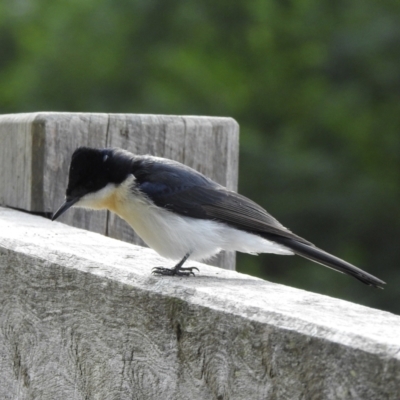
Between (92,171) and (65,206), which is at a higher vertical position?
(92,171)

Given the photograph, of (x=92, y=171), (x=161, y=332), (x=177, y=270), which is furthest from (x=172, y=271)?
(x=92, y=171)

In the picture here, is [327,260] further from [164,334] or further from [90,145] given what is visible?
[164,334]

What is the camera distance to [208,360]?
2027 millimetres

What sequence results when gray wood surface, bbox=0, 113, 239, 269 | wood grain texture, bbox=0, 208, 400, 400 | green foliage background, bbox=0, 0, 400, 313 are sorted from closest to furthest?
1. wood grain texture, bbox=0, 208, 400, 400
2. gray wood surface, bbox=0, 113, 239, 269
3. green foliage background, bbox=0, 0, 400, 313

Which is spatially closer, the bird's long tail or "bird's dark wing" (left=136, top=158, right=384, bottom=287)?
the bird's long tail

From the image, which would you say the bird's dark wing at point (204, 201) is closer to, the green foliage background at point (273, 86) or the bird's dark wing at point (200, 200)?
the bird's dark wing at point (200, 200)

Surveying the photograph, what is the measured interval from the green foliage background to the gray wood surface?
8.36 metres

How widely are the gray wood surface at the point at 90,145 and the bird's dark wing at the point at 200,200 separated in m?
0.24

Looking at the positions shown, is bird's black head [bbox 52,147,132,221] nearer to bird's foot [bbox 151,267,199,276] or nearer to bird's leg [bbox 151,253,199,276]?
bird's leg [bbox 151,253,199,276]

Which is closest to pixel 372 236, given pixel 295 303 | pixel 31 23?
pixel 31 23

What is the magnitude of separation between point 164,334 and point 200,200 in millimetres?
1766

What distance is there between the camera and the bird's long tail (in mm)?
3330

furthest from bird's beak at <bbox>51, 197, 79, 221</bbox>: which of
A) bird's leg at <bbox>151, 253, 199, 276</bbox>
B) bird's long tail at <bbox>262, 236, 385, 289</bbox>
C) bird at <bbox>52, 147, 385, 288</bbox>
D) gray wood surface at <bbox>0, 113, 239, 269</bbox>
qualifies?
bird's long tail at <bbox>262, 236, 385, 289</bbox>

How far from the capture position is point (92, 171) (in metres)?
3.97
